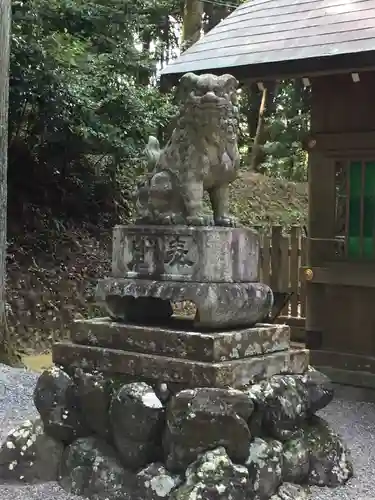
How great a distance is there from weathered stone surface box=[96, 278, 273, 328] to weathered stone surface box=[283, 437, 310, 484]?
791 millimetres

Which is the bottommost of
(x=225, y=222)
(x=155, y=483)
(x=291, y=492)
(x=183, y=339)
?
(x=291, y=492)

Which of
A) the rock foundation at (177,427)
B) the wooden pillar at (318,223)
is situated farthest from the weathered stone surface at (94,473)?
the wooden pillar at (318,223)

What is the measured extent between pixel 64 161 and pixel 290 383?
8025 millimetres

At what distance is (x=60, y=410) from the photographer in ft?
15.1

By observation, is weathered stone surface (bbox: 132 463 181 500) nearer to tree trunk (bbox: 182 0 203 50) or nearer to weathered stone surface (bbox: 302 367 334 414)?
weathered stone surface (bbox: 302 367 334 414)

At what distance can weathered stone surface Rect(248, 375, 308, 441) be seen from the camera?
4.29 metres

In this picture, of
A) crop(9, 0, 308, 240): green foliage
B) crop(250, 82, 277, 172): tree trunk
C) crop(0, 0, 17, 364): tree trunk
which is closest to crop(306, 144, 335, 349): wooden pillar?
crop(0, 0, 17, 364): tree trunk

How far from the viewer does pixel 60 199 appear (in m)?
11.9

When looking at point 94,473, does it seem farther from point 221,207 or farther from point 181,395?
point 221,207

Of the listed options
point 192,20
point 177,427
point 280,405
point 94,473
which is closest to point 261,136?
point 192,20

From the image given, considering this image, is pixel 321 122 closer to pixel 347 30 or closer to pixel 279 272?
pixel 347 30

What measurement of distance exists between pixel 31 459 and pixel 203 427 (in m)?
A: 1.28

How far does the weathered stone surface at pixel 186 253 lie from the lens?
14.5 feet

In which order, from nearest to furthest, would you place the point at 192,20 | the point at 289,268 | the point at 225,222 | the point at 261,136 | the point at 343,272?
the point at 225,222
the point at 343,272
the point at 289,268
the point at 192,20
the point at 261,136
